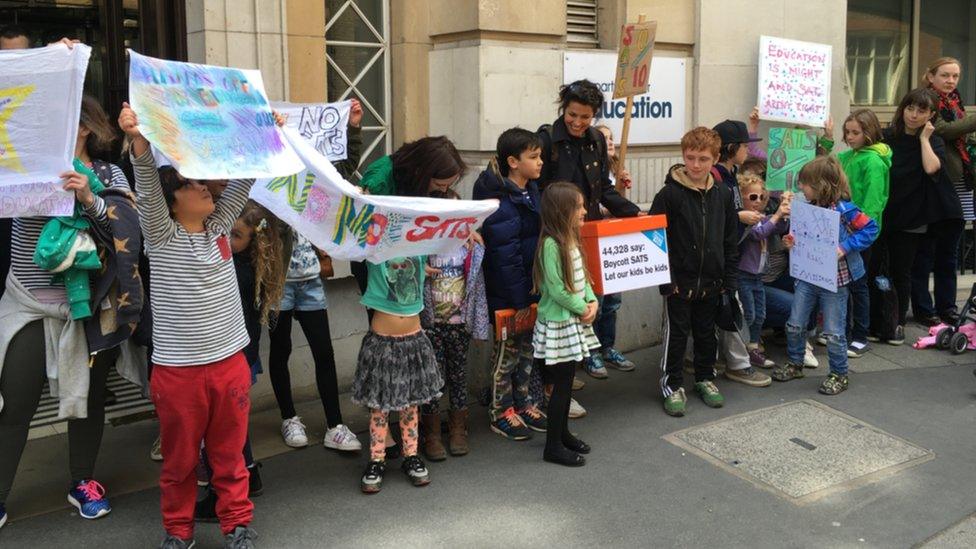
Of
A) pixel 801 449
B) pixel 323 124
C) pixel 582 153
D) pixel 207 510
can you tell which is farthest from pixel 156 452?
pixel 801 449

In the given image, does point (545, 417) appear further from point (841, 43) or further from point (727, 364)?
point (841, 43)

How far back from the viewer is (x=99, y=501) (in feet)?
14.3

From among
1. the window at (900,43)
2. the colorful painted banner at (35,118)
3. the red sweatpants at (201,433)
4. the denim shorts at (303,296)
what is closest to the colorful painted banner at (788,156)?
the window at (900,43)

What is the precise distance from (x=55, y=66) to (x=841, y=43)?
6.76 metres

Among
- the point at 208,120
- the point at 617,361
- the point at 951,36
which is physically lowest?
the point at 617,361

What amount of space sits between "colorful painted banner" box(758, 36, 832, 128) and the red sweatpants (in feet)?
17.4

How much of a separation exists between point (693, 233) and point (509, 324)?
139 centimetres

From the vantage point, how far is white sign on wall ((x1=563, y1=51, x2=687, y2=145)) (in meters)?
6.90

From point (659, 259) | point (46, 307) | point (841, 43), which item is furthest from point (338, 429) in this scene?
point (841, 43)

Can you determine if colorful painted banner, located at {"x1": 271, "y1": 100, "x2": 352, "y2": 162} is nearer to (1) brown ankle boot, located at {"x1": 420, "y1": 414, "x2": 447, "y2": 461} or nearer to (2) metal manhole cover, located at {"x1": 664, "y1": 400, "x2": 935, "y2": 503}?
(1) brown ankle boot, located at {"x1": 420, "y1": 414, "x2": 447, "y2": 461}

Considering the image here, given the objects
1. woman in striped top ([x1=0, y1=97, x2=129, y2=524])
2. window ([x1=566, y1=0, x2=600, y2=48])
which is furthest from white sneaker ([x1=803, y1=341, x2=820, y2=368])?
woman in striped top ([x1=0, y1=97, x2=129, y2=524])

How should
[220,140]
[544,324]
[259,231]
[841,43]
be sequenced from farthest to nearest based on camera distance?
[841,43] → [544,324] → [259,231] → [220,140]

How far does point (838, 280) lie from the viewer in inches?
246

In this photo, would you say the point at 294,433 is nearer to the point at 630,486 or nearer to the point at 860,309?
the point at 630,486
